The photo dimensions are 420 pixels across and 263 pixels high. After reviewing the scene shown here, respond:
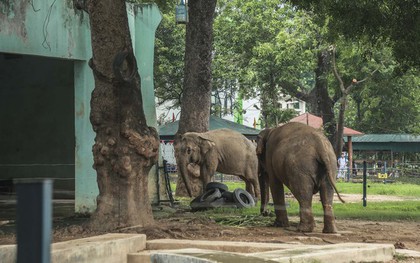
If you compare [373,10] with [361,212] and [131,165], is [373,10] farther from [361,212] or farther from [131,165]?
[131,165]

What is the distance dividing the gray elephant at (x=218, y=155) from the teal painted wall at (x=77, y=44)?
147 centimetres

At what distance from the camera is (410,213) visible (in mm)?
14289

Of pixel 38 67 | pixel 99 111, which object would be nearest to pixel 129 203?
pixel 99 111

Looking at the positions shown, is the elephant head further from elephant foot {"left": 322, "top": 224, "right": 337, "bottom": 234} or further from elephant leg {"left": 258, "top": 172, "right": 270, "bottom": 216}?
elephant foot {"left": 322, "top": 224, "right": 337, "bottom": 234}

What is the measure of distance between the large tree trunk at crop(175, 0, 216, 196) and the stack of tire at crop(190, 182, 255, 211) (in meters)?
4.47

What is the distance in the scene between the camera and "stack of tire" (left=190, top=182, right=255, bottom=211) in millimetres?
13828

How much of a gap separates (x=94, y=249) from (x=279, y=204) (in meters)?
4.68

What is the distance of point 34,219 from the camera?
1.95 m

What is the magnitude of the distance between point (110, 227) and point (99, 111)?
162cm

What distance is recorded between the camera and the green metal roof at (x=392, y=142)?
140 ft

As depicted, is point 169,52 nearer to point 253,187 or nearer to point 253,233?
point 253,187

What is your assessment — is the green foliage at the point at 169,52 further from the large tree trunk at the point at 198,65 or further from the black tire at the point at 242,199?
the black tire at the point at 242,199

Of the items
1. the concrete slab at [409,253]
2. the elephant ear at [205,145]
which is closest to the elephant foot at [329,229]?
the concrete slab at [409,253]

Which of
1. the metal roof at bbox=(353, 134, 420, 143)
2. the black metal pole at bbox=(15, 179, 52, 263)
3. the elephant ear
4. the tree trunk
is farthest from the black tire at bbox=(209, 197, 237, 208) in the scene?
the metal roof at bbox=(353, 134, 420, 143)
